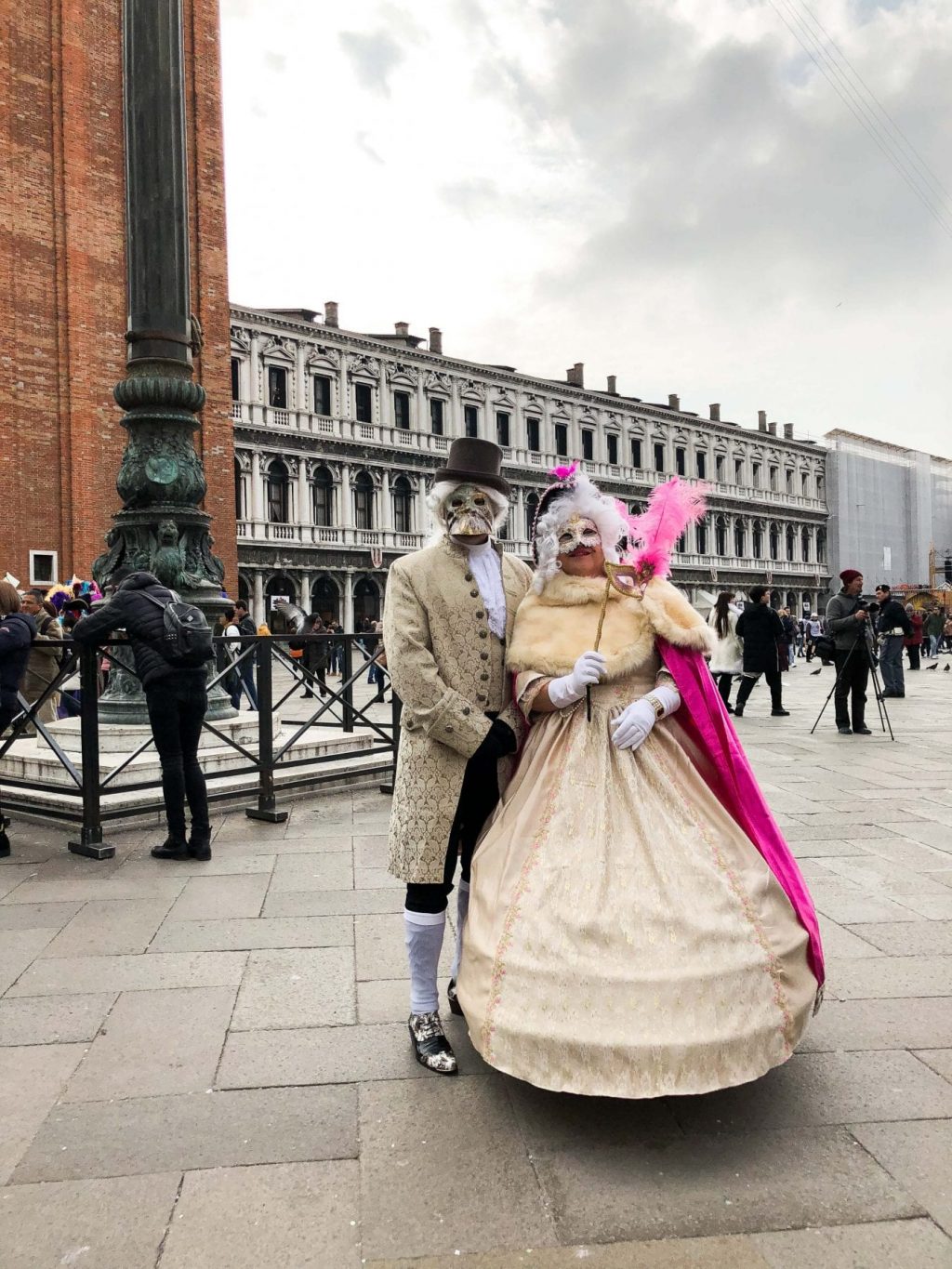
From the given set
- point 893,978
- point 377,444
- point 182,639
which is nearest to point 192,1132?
point 893,978

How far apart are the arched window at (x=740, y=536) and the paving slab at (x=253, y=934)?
53173 millimetres

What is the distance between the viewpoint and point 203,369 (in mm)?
20469

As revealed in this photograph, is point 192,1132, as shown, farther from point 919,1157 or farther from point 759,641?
point 759,641

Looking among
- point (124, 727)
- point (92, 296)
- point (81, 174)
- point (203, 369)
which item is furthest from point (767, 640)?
point (81, 174)

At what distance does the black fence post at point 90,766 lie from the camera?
17.2 feet

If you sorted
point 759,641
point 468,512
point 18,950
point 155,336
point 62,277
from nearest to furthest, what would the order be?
point 468,512 → point 18,950 → point 155,336 → point 759,641 → point 62,277

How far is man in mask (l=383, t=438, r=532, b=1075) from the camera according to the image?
284 centimetres

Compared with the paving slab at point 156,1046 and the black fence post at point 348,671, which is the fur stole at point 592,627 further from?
the black fence post at point 348,671

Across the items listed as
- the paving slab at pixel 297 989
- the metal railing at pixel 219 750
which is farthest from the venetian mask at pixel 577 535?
the metal railing at pixel 219 750

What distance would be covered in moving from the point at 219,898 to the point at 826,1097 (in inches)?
112

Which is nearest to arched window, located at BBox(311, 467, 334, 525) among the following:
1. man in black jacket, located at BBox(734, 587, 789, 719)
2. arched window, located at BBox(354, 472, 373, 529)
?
arched window, located at BBox(354, 472, 373, 529)

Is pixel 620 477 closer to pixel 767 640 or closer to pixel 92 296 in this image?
pixel 92 296

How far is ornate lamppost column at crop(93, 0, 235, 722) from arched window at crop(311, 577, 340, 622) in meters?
28.7

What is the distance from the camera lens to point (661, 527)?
3191mm
